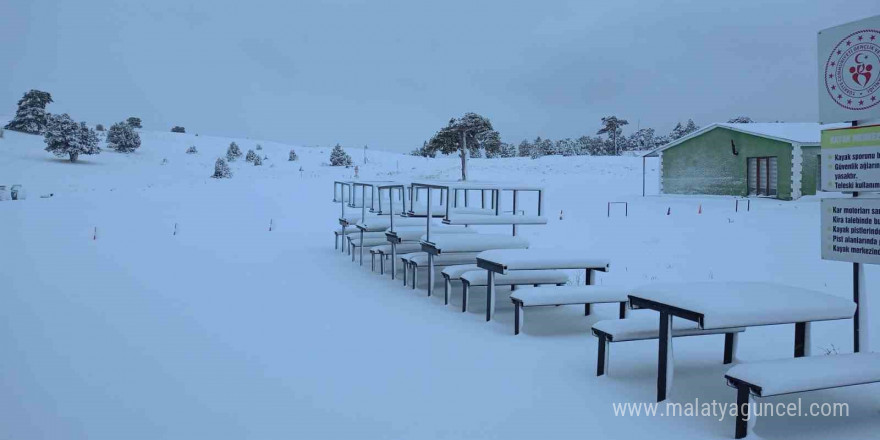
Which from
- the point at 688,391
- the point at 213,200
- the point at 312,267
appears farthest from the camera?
the point at 213,200

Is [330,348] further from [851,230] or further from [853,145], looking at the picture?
[853,145]

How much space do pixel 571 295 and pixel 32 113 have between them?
66.2 m

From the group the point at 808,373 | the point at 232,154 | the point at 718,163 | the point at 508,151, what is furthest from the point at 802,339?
the point at 508,151

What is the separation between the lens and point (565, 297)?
677cm

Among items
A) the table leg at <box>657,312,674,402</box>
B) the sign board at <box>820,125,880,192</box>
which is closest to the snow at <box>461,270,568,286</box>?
the table leg at <box>657,312,674,402</box>

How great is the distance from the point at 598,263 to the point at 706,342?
60.7 inches

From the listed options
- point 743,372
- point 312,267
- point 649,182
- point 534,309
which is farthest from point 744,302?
point 649,182

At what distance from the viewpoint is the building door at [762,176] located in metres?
25.8

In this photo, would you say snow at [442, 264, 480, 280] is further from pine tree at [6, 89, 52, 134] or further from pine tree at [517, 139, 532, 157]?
pine tree at [517, 139, 532, 157]

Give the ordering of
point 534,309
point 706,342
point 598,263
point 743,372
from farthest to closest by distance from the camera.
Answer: point 534,309 < point 598,263 < point 706,342 < point 743,372

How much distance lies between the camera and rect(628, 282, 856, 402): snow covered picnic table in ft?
14.0

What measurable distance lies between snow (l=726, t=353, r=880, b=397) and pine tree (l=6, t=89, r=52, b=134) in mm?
67251

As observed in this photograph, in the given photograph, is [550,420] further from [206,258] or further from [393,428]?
[206,258]

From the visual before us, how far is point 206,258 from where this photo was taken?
1381cm
